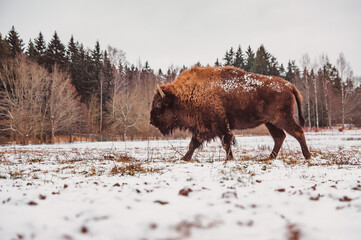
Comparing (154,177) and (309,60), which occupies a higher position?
(309,60)

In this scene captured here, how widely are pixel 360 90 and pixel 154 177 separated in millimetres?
71110

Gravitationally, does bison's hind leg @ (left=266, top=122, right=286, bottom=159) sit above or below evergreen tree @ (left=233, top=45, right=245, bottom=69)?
below

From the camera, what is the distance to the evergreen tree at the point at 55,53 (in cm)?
3856

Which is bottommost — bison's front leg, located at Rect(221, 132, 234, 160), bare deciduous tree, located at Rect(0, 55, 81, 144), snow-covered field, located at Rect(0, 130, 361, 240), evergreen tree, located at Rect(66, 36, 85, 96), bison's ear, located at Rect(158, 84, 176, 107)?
snow-covered field, located at Rect(0, 130, 361, 240)

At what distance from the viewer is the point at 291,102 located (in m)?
5.66

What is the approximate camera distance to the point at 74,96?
30422 mm

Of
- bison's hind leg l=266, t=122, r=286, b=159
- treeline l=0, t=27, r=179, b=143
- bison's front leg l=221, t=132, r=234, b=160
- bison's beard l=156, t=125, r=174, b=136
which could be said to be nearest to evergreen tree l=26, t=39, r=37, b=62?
treeline l=0, t=27, r=179, b=143

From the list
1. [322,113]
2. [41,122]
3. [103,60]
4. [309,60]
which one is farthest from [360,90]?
[41,122]

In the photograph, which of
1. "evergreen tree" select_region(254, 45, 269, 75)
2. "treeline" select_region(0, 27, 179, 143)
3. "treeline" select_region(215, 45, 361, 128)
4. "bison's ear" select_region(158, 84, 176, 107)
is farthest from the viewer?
"evergreen tree" select_region(254, 45, 269, 75)

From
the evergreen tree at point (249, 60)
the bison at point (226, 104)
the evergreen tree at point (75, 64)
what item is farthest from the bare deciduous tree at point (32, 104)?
the evergreen tree at point (249, 60)

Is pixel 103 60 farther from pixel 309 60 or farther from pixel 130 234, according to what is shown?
pixel 130 234

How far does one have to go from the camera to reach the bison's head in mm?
6121

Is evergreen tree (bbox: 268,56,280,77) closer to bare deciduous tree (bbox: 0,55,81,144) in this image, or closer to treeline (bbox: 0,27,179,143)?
treeline (bbox: 0,27,179,143)

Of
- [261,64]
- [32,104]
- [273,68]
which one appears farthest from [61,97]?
[273,68]
